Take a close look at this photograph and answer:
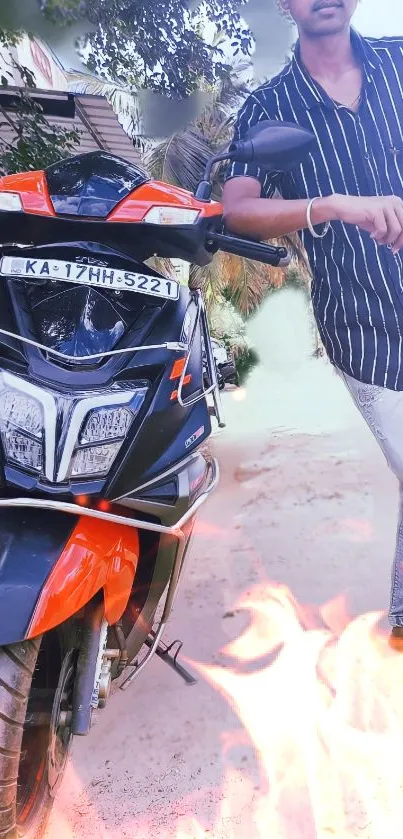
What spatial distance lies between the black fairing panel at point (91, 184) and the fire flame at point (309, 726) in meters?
1.44

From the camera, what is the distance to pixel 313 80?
1.99 metres

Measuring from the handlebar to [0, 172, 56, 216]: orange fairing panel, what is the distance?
0.37m

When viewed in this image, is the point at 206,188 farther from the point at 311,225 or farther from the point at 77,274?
the point at 311,225

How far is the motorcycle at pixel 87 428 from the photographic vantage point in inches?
37.9

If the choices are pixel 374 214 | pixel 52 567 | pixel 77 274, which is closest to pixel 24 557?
pixel 52 567

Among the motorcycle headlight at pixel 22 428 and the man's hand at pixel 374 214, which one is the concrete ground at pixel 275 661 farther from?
the motorcycle headlight at pixel 22 428

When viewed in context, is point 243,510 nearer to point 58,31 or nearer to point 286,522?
point 286,522

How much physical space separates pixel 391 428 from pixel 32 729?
1573mm

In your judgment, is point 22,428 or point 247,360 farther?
point 247,360

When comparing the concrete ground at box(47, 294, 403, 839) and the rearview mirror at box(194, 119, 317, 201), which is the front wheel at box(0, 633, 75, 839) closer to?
the concrete ground at box(47, 294, 403, 839)

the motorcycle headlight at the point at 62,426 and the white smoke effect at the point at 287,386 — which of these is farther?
the white smoke effect at the point at 287,386

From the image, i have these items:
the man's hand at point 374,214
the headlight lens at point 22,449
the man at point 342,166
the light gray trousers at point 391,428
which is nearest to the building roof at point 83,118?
the man at point 342,166

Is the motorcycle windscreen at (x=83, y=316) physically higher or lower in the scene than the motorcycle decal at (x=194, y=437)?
higher

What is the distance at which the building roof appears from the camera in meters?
2.10
